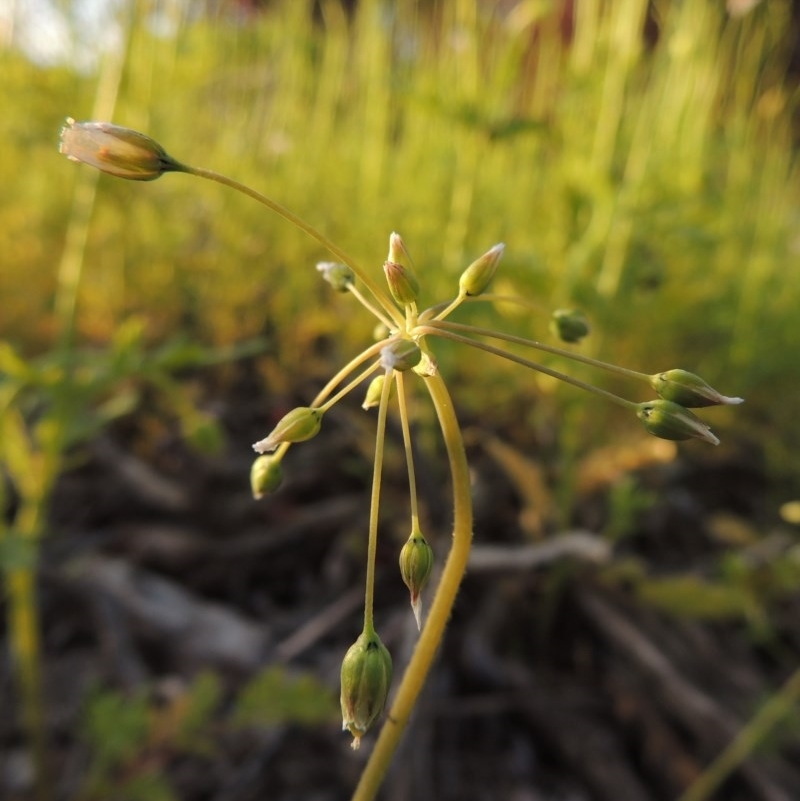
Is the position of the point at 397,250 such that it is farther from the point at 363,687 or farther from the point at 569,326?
the point at 363,687

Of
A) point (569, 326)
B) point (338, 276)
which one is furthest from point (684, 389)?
point (338, 276)

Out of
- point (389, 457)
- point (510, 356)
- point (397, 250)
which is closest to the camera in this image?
point (510, 356)

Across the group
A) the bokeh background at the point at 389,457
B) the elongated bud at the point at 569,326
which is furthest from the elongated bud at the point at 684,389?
the bokeh background at the point at 389,457

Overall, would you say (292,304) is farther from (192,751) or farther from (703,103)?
(703,103)

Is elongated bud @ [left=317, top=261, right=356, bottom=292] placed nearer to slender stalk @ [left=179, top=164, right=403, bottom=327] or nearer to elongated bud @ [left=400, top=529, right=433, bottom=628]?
slender stalk @ [left=179, top=164, right=403, bottom=327]

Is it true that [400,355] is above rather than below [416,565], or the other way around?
above

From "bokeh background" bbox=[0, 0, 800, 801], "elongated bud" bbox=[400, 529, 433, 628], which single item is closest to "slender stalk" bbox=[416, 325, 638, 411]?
"elongated bud" bbox=[400, 529, 433, 628]
